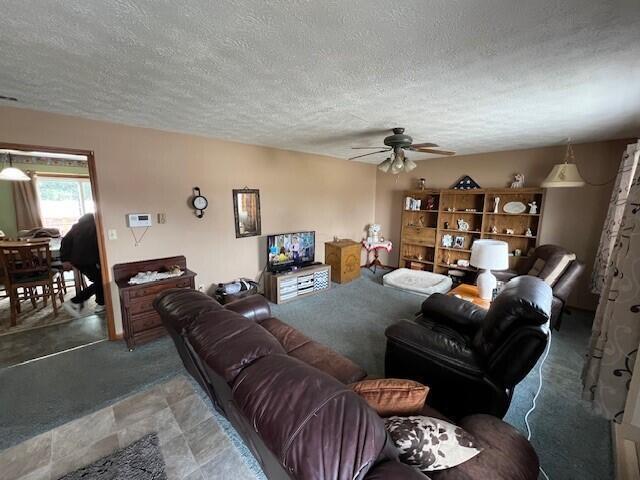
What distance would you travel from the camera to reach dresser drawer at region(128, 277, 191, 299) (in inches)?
107

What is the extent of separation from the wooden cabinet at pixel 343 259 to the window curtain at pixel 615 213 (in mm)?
3268

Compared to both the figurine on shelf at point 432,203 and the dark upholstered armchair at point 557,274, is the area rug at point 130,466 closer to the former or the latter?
the dark upholstered armchair at point 557,274

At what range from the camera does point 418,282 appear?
4.55m

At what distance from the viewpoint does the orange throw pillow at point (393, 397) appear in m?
1.15

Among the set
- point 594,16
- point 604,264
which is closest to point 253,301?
point 594,16

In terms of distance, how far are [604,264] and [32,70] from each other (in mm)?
5566

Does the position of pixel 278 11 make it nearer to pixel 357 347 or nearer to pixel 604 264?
pixel 357 347

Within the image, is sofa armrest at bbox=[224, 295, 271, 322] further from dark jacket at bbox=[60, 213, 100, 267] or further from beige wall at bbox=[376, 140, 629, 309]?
beige wall at bbox=[376, 140, 629, 309]

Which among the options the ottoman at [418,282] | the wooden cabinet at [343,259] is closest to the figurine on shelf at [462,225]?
the ottoman at [418,282]

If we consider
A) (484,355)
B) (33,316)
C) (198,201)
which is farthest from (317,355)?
(33,316)

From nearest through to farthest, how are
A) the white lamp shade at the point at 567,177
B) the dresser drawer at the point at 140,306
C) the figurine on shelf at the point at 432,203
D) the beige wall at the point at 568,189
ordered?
the dresser drawer at the point at 140,306, the white lamp shade at the point at 567,177, the beige wall at the point at 568,189, the figurine on shelf at the point at 432,203

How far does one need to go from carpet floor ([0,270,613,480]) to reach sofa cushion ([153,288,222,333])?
1.00 m

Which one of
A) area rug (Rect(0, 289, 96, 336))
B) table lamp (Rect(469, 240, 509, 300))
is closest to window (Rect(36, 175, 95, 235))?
area rug (Rect(0, 289, 96, 336))

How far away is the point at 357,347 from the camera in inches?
110
